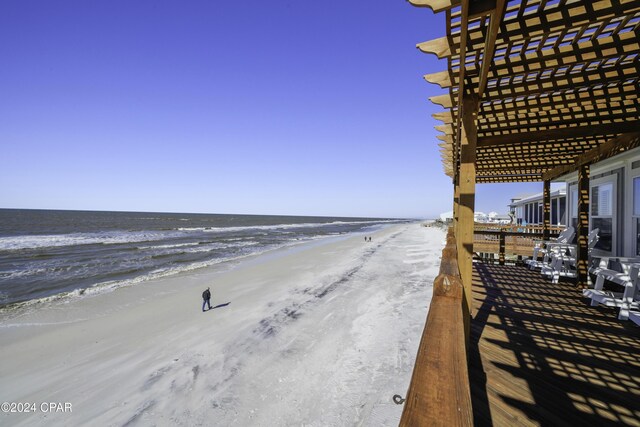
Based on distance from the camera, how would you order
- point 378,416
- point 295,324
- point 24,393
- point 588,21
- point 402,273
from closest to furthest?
point 588,21 < point 378,416 < point 24,393 < point 295,324 < point 402,273

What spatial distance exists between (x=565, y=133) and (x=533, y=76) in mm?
1406

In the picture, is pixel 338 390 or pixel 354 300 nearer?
pixel 338 390

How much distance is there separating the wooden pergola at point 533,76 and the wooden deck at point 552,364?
27.3 inches

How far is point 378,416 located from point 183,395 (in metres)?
3.08

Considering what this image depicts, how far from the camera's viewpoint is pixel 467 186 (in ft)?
10.3

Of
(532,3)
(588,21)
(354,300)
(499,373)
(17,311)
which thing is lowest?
(17,311)

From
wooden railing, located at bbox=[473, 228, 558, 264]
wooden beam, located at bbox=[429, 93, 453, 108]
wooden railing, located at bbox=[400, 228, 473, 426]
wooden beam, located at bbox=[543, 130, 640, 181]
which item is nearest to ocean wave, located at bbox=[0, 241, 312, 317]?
wooden beam, located at bbox=[429, 93, 453, 108]

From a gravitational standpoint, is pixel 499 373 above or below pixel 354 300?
above

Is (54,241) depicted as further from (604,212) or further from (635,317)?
(604,212)

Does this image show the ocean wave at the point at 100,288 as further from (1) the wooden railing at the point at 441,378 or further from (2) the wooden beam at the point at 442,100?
(1) the wooden railing at the point at 441,378

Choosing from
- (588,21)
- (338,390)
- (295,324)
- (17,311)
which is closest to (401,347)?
(338,390)

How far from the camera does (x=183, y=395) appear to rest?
486cm

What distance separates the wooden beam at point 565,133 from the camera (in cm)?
390

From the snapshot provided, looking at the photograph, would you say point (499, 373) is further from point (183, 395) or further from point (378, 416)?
point (183, 395)
